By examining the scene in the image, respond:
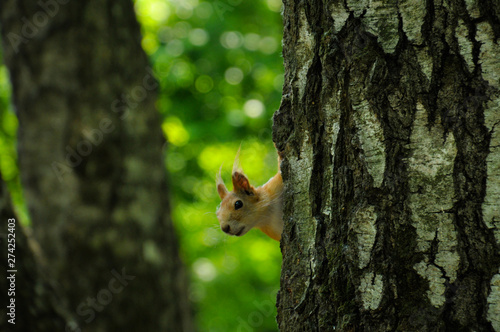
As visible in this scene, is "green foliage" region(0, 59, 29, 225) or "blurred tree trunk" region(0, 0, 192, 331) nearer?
"blurred tree trunk" region(0, 0, 192, 331)

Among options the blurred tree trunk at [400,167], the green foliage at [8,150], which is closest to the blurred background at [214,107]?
the green foliage at [8,150]

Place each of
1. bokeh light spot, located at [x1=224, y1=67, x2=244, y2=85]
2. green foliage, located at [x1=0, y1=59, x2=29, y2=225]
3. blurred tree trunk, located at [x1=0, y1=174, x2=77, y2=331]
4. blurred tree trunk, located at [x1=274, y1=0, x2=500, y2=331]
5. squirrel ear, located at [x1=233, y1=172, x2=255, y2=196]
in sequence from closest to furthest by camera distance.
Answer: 1. blurred tree trunk, located at [x1=274, y1=0, x2=500, y2=331]
2. squirrel ear, located at [x1=233, y1=172, x2=255, y2=196]
3. blurred tree trunk, located at [x1=0, y1=174, x2=77, y2=331]
4. bokeh light spot, located at [x1=224, y1=67, x2=244, y2=85]
5. green foliage, located at [x1=0, y1=59, x2=29, y2=225]

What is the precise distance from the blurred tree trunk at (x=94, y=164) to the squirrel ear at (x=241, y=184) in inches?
103

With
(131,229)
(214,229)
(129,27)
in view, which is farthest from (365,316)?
(129,27)

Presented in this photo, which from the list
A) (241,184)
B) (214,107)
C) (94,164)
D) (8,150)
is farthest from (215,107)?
(8,150)

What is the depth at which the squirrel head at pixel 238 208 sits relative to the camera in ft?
7.40

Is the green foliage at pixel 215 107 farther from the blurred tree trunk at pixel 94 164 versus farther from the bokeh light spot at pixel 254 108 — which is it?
the blurred tree trunk at pixel 94 164

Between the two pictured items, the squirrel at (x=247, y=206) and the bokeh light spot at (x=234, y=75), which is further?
the bokeh light spot at (x=234, y=75)

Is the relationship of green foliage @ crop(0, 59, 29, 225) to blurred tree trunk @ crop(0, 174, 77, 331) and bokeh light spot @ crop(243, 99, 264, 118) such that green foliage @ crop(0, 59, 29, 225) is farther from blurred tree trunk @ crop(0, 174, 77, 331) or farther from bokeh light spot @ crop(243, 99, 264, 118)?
blurred tree trunk @ crop(0, 174, 77, 331)

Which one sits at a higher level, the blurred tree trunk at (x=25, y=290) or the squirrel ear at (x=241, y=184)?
the squirrel ear at (x=241, y=184)

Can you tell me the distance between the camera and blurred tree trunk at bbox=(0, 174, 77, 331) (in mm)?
2617

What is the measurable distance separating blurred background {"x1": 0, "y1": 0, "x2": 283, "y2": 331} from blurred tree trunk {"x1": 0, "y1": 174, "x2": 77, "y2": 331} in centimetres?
510

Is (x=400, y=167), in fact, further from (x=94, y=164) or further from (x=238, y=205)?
(x=94, y=164)

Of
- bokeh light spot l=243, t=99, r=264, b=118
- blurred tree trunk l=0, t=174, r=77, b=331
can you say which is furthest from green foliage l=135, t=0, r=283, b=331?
blurred tree trunk l=0, t=174, r=77, b=331
